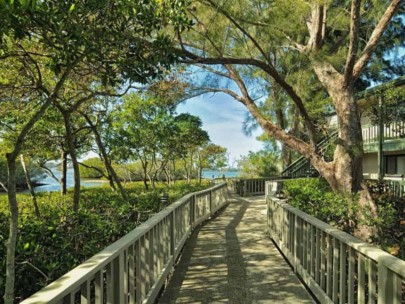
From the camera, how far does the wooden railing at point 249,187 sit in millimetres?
19172

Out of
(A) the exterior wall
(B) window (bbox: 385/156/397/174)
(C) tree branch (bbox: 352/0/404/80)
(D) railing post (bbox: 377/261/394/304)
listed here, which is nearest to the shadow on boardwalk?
(D) railing post (bbox: 377/261/394/304)

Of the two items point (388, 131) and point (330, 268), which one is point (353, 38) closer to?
point (330, 268)

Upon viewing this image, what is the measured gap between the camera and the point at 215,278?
4.66 meters

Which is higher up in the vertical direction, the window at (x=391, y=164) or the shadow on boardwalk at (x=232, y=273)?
the window at (x=391, y=164)

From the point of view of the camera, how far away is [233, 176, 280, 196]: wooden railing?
1917cm

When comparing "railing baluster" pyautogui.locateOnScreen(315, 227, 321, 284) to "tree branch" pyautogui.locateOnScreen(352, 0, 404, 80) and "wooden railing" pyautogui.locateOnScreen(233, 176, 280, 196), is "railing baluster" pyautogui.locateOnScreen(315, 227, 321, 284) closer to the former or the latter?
→ "tree branch" pyautogui.locateOnScreen(352, 0, 404, 80)

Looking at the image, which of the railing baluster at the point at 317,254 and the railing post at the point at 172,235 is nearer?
the railing baluster at the point at 317,254

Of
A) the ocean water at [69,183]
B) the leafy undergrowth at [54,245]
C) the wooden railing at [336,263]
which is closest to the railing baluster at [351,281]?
the wooden railing at [336,263]

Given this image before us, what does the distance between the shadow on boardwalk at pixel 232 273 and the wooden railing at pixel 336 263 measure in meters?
0.25

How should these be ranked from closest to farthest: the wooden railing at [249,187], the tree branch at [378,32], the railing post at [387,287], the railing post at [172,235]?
the railing post at [387,287] < the railing post at [172,235] < the tree branch at [378,32] < the wooden railing at [249,187]

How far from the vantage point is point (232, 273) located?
4879 millimetres

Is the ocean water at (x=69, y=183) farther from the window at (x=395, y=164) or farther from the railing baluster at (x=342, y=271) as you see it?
the window at (x=395, y=164)

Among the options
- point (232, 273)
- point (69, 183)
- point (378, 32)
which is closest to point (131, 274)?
point (232, 273)

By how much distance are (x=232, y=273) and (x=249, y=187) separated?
14751 mm
